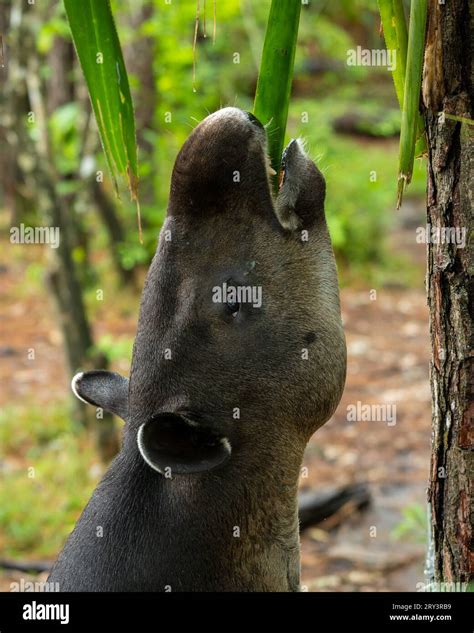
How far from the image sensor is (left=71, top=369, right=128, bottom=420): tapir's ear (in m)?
3.93

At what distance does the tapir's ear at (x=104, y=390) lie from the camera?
393 centimetres

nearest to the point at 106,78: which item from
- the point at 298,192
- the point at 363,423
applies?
the point at 298,192

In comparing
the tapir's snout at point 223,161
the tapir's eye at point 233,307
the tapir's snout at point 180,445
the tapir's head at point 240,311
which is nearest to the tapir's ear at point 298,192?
the tapir's head at point 240,311

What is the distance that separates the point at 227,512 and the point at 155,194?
8.30 m

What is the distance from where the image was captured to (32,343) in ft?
38.9

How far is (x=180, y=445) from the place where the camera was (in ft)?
10.6

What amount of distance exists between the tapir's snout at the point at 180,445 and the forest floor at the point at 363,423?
275 centimetres

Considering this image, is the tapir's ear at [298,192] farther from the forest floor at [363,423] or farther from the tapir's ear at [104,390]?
the forest floor at [363,423]

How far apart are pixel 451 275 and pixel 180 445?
1.15 m

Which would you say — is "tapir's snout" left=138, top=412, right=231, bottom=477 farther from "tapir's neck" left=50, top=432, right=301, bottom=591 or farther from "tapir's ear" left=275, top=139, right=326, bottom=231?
"tapir's ear" left=275, top=139, right=326, bottom=231

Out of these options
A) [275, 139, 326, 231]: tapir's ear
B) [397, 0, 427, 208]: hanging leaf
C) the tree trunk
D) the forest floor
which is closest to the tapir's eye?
[275, 139, 326, 231]: tapir's ear

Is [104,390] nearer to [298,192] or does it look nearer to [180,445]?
[180,445]

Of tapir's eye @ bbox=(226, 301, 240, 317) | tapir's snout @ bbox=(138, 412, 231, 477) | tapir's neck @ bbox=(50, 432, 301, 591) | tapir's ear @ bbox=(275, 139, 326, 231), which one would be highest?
tapir's ear @ bbox=(275, 139, 326, 231)

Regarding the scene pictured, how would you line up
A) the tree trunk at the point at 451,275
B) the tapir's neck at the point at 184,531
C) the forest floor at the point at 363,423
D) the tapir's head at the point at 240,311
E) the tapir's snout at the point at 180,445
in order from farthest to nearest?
1. the forest floor at the point at 363,423
2. the tapir's neck at the point at 184,531
3. the tapir's head at the point at 240,311
4. the tapir's snout at the point at 180,445
5. the tree trunk at the point at 451,275
